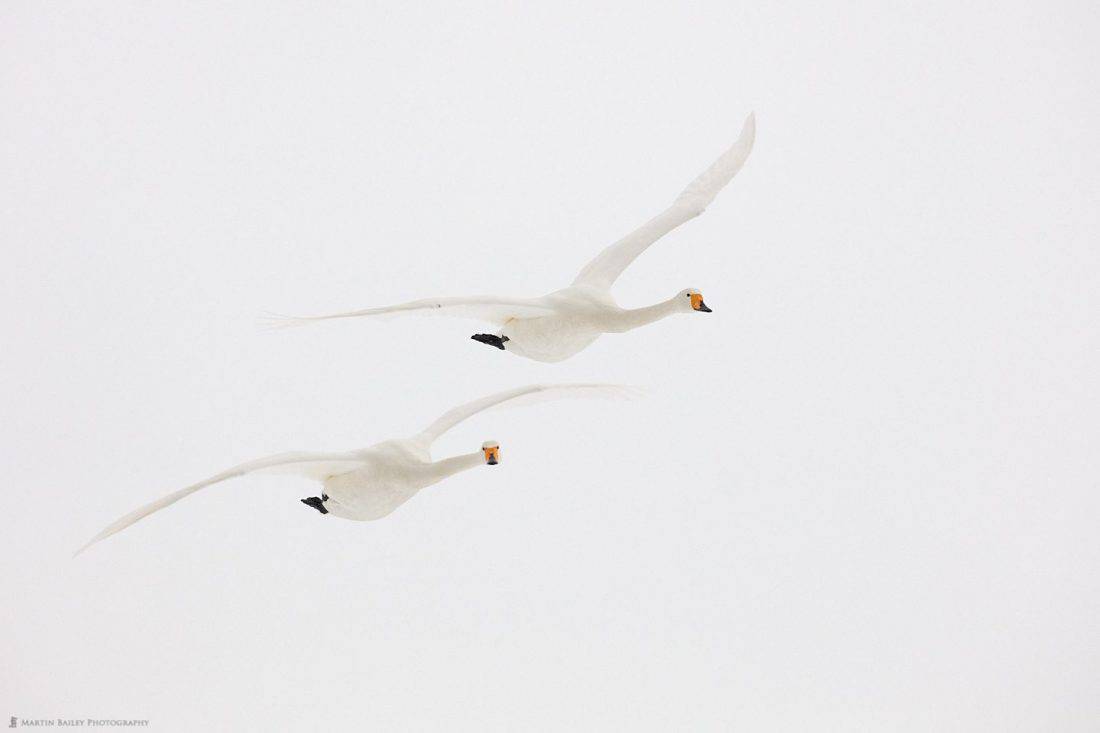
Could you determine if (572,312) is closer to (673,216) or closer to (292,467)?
(673,216)

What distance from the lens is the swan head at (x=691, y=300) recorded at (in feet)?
65.0

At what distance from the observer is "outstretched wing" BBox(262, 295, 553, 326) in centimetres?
1845

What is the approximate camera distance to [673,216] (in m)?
20.9

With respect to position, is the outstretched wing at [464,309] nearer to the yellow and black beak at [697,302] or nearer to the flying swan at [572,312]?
the flying swan at [572,312]

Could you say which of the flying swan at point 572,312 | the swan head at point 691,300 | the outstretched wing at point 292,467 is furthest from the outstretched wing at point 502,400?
the swan head at point 691,300

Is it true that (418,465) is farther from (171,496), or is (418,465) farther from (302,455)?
(171,496)

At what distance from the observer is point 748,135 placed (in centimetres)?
2134

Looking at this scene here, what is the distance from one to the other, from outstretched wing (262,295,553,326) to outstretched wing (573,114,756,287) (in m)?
0.82

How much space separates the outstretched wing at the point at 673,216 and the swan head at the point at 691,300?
1.00m

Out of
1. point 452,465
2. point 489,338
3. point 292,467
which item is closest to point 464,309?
point 489,338

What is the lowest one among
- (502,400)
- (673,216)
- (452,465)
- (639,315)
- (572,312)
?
(452,465)

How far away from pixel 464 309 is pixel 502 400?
120cm

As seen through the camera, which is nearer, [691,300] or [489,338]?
[691,300]

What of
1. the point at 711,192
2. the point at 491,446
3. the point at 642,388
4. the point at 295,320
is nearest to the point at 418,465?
the point at 491,446
